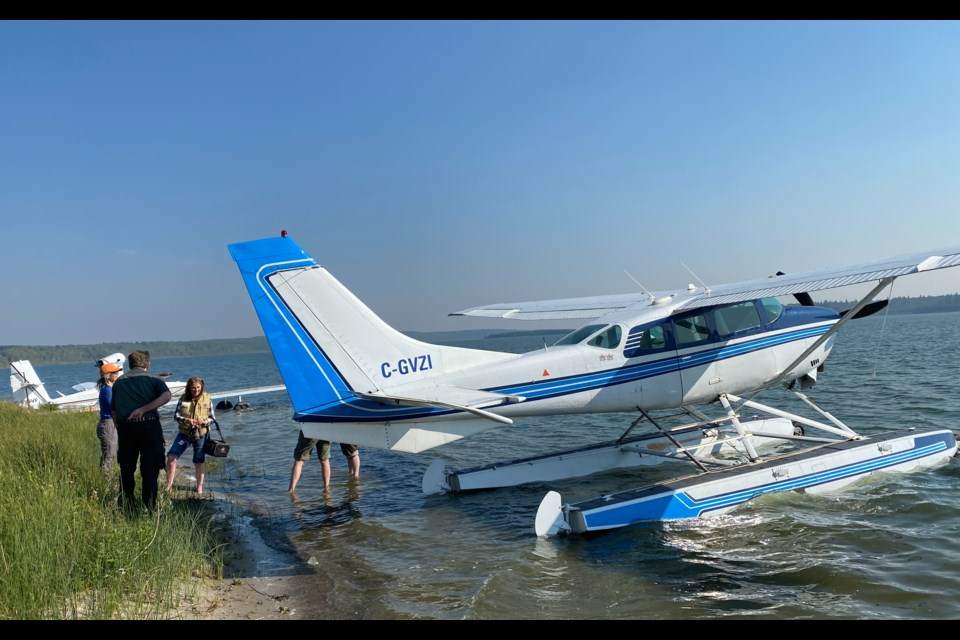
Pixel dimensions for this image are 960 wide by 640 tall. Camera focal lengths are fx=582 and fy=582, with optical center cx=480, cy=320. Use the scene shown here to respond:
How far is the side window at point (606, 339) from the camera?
770cm

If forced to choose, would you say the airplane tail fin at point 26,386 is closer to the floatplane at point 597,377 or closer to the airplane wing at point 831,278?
the floatplane at point 597,377

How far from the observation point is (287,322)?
6828 millimetres

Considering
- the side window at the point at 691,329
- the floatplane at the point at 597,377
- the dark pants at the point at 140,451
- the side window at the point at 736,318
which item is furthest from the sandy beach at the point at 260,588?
the side window at the point at 736,318

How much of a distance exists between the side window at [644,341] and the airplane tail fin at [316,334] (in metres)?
2.90

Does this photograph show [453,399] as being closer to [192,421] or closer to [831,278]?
[192,421]

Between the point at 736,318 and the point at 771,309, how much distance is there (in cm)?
75

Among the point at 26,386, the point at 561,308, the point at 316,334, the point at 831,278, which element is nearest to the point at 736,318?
the point at 831,278

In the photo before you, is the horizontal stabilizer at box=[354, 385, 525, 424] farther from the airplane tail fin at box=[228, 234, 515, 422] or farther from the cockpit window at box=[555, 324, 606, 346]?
the cockpit window at box=[555, 324, 606, 346]

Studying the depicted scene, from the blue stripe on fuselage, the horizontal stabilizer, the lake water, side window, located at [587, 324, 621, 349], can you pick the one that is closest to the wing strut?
the blue stripe on fuselage

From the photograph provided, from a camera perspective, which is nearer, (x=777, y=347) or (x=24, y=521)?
(x=24, y=521)

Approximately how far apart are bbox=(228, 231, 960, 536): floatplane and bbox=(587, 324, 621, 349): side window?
2 centimetres

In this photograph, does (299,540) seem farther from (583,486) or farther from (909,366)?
(909,366)
